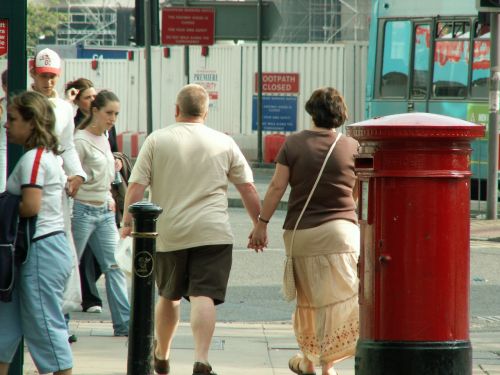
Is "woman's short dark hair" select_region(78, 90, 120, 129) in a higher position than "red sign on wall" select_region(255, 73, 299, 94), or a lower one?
higher

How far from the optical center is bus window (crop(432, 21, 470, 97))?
66.0 ft

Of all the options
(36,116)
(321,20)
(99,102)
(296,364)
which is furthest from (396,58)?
(321,20)

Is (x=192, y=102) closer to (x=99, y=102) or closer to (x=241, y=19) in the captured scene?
(x=99, y=102)

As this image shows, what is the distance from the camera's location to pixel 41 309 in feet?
19.6

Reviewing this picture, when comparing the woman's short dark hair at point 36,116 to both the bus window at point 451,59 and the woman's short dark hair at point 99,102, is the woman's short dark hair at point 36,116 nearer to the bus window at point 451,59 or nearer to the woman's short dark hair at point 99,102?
the woman's short dark hair at point 99,102

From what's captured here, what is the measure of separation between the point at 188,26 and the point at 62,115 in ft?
59.3

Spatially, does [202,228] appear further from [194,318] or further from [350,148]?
[350,148]

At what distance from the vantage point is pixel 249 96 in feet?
92.0

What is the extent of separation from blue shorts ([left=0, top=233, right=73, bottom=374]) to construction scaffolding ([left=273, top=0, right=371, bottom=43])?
132 feet

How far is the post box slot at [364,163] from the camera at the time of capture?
18.5 feet

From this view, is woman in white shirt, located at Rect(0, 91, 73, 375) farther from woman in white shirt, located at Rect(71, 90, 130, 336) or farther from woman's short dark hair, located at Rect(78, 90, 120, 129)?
woman's short dark hair, located at Rect(78, 90, 120, 129)

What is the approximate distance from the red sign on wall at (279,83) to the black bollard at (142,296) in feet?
68.5

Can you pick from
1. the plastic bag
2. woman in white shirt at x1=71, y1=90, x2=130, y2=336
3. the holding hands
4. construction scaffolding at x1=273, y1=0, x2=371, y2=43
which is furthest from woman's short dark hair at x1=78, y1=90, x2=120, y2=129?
construction scaffolding at x1=273, y1=0, x2=371, y2=43

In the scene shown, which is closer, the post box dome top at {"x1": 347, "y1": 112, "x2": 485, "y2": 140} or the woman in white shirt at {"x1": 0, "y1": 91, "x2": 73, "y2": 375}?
the post box dome top at {"x1": 347, "y1": 112, "x2": 485, "y2": 140}
